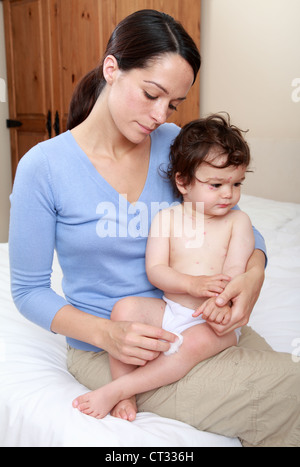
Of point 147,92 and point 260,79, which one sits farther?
point 260,79

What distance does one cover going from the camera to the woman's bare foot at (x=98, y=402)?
890mm

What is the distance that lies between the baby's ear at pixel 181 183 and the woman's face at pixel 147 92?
0.14 meters

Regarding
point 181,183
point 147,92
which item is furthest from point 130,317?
point 147,92

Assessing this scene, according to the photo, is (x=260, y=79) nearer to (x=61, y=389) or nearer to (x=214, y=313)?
(x=214, y=313)

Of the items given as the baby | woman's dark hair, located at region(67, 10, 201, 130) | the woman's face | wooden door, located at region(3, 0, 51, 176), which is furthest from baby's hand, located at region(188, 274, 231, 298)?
wooden door, located at region(3, 0, 51, 176)

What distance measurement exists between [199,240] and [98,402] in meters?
0.45

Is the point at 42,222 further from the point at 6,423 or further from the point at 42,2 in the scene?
the point at 42,2

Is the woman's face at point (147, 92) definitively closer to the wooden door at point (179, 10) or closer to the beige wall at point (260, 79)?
the beige wall at point (260, 79)

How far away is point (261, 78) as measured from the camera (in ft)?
8.69

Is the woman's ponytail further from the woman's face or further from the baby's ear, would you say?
the baby's ear

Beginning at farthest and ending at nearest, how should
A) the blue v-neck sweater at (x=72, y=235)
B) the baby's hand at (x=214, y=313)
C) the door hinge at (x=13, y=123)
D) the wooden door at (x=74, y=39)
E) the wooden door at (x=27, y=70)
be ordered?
the door hinge at (x=13, y=123) → the wooden door at (x=27, y=70) → the wooden door at (x=74, y=39) → the blue v-neck sweater at (x=72, y=235) → the baby's hand at (x=214, y=313)

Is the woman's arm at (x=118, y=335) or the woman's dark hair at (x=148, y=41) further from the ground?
the woman's dark hair at (x=148, y=41)

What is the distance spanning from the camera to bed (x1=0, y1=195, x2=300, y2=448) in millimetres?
833

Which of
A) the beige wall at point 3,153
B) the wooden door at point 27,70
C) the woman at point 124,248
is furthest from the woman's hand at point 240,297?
the beige wall at point 3,153
